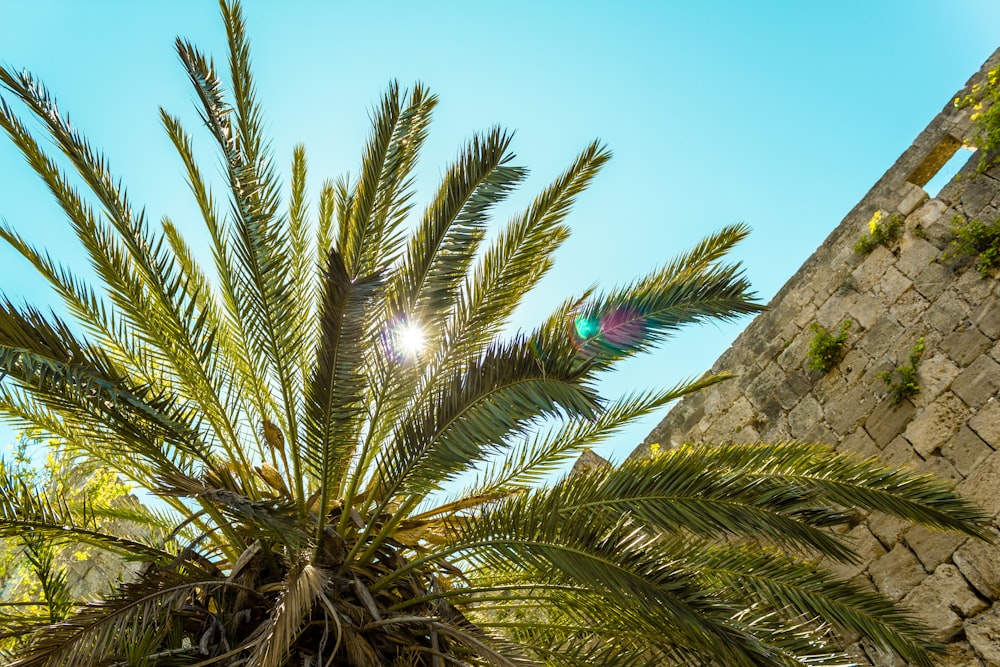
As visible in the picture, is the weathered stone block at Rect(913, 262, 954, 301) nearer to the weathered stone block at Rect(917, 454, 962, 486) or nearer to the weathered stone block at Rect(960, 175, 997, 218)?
the weathered stone block at Rect(960, 175, 997, 218)

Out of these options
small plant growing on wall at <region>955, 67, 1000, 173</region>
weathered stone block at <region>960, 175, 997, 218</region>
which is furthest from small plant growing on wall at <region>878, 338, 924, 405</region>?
small plant growing on wall at <region>955, 67, 1000, 173</region>

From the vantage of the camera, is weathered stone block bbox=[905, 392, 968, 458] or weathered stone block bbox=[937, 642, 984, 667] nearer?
weathered stone block bbox=[937, 642, 984, 667]

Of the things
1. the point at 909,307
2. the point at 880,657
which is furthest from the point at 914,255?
the point at 880,657

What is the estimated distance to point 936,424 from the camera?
4.55m

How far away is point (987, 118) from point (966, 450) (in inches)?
98.5

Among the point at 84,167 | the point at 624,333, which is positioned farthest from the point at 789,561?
the point at 84,167

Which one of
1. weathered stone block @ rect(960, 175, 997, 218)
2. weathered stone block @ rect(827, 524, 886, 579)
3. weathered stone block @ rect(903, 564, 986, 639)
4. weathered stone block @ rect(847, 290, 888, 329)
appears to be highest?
weathered stone block @ rect(960, 175, 997, 218)

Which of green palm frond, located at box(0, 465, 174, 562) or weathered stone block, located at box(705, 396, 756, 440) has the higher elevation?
weathered stone block, located at box(705, 396, 756, 440)

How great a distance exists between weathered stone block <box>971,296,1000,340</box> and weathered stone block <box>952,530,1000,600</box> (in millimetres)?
1318

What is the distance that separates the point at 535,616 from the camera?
4.86m

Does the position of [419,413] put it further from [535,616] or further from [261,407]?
[535,616]

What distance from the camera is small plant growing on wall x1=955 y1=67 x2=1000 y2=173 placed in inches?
200

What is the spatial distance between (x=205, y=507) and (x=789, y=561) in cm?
296

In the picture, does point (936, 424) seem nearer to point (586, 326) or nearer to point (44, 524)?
point (586, 326)
